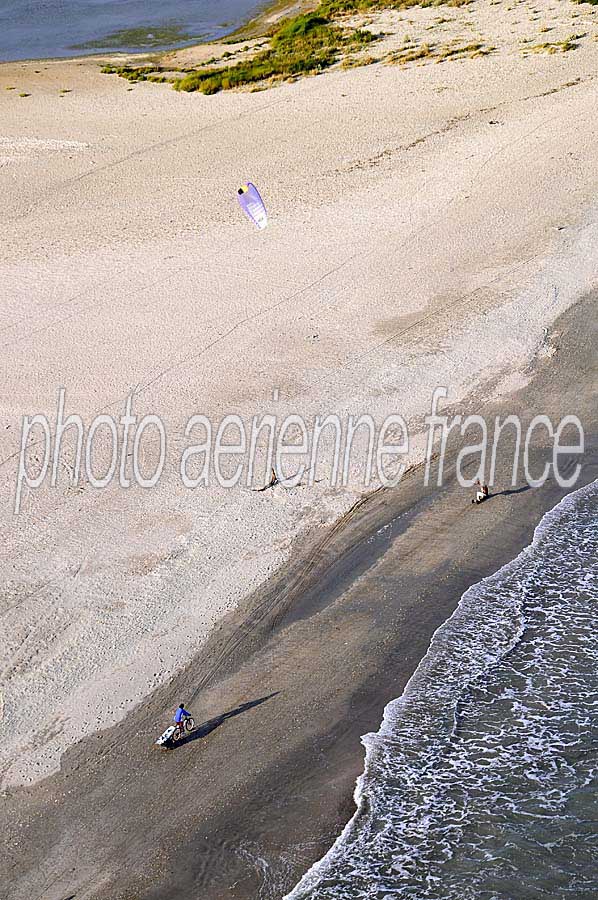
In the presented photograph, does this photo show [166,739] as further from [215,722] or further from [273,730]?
[273,730]

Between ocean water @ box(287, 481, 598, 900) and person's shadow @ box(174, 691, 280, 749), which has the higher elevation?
person's shadow @ box(174, 691, 280, 749)

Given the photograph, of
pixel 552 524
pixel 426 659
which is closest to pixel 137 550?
pixel 426 659

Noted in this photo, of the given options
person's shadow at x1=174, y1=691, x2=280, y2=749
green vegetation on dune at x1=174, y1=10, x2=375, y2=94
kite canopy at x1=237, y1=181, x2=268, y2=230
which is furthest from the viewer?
green vegetation on dune at x1=174, y1=10, x2=375, y2=94

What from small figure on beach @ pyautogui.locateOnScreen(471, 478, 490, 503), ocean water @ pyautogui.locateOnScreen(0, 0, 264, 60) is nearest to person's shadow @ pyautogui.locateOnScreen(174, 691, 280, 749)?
small figure on beach @ pyautogui.locateOnScreen(471, 478, 490, 503)

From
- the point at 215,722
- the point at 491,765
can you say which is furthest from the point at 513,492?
the point at 215,722

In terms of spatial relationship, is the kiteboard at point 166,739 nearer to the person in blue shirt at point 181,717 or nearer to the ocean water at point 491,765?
the person in blue shirt at point 181,717

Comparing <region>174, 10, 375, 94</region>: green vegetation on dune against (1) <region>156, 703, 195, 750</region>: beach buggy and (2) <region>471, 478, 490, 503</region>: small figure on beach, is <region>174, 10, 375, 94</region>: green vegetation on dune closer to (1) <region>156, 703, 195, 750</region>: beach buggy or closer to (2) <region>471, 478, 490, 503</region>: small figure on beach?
(2) <region>471, 478, 490, 503</region>: small figure on beach

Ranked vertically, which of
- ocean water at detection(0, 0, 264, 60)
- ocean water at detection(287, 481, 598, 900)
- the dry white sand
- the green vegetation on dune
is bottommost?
ocean water at detection(287, 481, 598, 900)
